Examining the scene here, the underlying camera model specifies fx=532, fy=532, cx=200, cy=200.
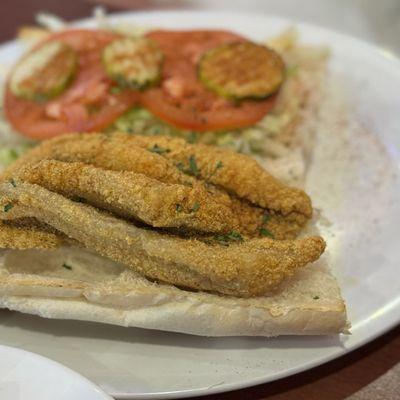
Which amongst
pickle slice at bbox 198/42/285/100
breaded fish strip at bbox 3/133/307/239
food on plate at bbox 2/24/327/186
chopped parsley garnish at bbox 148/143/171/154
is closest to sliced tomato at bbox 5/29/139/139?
food on plate at bbox 2/24/327/186

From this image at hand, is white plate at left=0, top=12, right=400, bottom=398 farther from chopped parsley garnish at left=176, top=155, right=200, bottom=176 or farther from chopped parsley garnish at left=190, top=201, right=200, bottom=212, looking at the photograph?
A: chopped parsley garnish at left=176, top=155, right=200, bottom=176

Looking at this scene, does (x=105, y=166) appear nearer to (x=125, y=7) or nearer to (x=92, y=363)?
(x=92, y=363)

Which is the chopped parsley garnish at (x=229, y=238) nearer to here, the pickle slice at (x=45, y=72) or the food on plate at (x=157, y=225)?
the food on plate at (x=157, y=225)

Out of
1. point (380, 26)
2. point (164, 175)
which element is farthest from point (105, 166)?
point (380, 26)

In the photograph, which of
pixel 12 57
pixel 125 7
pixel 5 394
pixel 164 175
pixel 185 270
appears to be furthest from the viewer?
pixel 125 7

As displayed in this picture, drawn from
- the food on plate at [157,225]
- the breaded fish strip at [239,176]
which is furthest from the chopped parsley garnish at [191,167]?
the food on plate at [157,225]

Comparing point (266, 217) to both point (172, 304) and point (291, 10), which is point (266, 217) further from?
point (291, 10)
